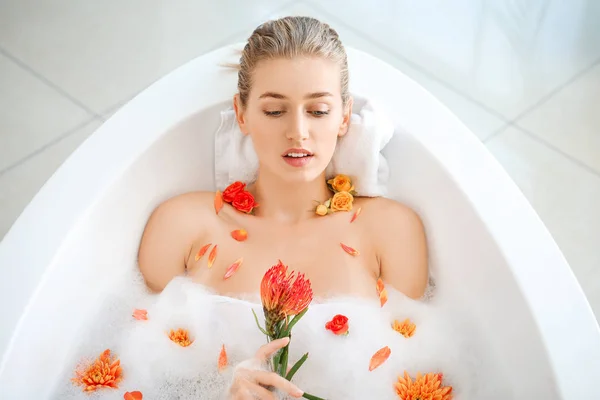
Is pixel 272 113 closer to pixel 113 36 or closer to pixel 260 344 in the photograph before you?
pixel 260 344

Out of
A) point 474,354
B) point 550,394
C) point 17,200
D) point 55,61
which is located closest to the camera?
point 550,394

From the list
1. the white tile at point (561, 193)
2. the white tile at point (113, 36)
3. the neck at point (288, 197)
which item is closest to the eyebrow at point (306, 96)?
the neck at point (288, 197)

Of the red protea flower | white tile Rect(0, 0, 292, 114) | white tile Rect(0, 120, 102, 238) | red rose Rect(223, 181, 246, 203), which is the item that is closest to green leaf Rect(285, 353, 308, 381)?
the red protea flower

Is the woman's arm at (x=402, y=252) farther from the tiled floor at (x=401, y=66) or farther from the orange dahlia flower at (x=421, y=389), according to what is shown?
the tiled floor at (x=401, y=66)

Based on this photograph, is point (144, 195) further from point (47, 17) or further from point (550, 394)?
point (47, 17)

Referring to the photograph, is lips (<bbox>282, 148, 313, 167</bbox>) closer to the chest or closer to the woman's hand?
the chest

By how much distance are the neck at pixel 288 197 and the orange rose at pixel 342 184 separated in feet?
0.13

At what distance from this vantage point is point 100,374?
1.62 metres

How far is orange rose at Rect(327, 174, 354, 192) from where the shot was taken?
1.90 meters

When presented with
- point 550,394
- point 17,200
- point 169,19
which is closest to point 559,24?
point 169,19

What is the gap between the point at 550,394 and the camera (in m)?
1.43

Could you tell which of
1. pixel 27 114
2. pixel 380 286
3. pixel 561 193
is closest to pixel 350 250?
pixel 380 286

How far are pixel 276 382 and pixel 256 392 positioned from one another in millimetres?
57

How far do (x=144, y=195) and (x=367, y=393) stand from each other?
74 centimetres
